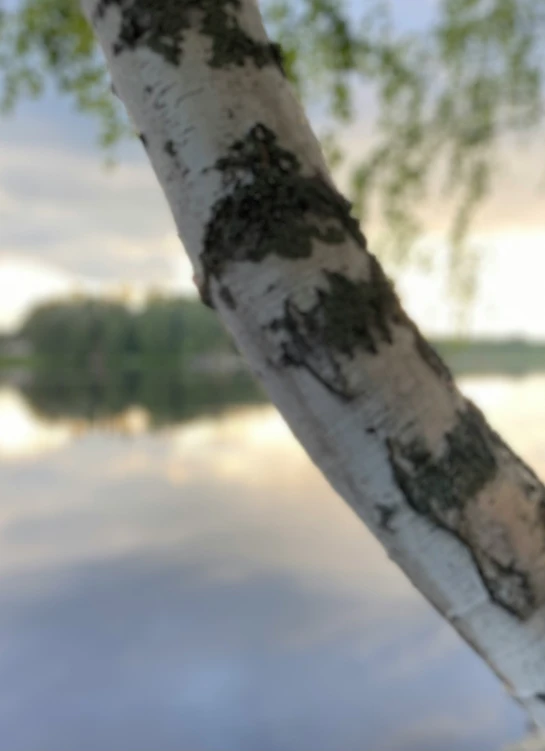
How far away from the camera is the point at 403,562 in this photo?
46 cm

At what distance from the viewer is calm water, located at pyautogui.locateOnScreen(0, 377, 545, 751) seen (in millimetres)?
2787

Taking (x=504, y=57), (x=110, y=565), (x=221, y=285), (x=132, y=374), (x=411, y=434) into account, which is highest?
(x=132, y=374)

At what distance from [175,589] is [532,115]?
3.47 metres

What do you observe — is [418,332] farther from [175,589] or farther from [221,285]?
[175,589]

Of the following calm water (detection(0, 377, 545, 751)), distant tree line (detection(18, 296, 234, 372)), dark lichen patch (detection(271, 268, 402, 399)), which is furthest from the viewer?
distant tree line (detection(18, 296, 234, 372))

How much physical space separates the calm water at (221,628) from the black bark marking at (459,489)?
2165mm

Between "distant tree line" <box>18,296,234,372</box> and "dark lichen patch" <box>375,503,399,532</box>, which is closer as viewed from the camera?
"dark lichen patch" <box>375,503,399,532</box>

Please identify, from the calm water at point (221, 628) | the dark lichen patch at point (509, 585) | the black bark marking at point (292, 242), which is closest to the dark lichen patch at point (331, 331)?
the black bark marking at point (292, 242)

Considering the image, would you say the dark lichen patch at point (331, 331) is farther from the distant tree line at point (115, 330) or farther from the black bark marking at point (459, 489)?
the distant tree line at point (115, 330)

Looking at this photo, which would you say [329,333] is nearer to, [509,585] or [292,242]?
[292,242]

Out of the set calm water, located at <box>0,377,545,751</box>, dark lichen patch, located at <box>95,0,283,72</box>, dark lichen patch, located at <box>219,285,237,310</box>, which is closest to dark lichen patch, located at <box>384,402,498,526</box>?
dark lichen patch, located at <box>219,285,237,310</box>

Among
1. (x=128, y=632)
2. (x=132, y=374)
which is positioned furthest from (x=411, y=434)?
(x=132, y=374)

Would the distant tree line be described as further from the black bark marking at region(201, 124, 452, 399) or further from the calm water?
the black bark marking at region(201, 124, 452, 399)

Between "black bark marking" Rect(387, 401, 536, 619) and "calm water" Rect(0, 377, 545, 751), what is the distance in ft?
7.10
